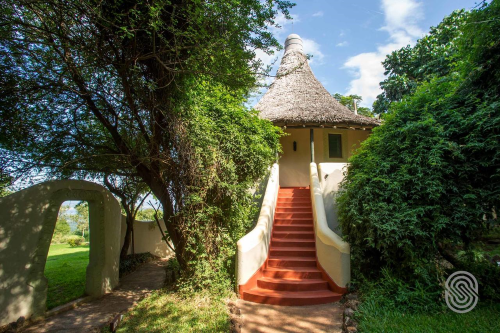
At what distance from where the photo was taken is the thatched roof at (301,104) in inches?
382

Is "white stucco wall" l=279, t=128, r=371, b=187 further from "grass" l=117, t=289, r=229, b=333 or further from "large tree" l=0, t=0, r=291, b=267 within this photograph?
"grass" l=117, t=289, r=229, b=333

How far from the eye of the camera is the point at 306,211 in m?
7.85

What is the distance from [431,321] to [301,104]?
869 centimetres

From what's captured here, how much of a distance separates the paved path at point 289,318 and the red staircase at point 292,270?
14cm

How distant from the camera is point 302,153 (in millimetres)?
11367

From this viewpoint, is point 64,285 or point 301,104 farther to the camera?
point 301,104

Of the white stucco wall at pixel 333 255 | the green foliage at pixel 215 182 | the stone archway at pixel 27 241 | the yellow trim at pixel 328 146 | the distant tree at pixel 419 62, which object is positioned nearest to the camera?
the stone archway at pixel 27 241

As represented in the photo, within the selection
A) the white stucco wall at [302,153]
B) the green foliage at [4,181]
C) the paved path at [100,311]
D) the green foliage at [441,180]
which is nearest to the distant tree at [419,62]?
the white stucco wall at [302,153]

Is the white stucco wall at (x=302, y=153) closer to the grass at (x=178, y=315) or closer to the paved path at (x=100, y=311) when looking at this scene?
the paved path at (x=100, y=311)

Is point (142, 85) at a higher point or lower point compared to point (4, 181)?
higher

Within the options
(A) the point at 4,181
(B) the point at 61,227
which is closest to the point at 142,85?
(A) the point at 4,181

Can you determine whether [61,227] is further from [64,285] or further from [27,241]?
[27,241]

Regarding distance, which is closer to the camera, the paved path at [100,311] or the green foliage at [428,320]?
the green foliage at [428,320]

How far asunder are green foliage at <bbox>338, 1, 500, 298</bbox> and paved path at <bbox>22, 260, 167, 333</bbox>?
4.93 m
